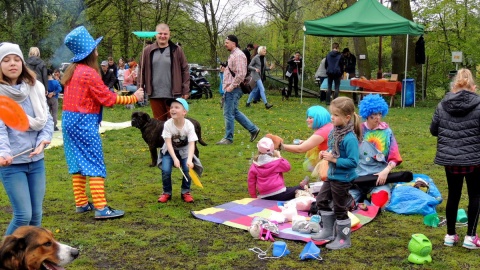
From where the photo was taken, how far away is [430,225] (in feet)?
17.5

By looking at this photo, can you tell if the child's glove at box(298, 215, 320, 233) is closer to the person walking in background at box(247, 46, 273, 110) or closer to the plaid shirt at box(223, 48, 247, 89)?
the plaid shirt at box(223, 48, 247, 89)

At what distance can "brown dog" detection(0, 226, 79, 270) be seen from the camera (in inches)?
115

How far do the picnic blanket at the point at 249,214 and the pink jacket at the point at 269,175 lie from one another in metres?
0.16

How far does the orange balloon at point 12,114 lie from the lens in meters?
3.76

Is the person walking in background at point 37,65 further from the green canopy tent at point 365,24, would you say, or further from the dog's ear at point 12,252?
the dog's ear at point 12,252

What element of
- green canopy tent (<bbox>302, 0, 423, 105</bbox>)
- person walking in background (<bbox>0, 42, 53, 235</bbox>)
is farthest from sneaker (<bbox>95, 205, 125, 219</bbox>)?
green canopy tent (<bbox>302, 0, 423, 105</bbox>)

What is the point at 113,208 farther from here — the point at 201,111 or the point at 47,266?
the point at 201,111

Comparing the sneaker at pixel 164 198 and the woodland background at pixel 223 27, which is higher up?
the woodland background at pixel 223 27

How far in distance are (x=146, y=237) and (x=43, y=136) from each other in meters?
1.45

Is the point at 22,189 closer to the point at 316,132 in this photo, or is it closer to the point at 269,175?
the point at 269,175

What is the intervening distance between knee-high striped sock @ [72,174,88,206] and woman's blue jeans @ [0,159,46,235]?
5.09 ft

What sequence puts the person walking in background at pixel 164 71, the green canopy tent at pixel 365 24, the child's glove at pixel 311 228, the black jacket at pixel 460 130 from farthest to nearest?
the green canopy tent at pixel 365 24
the person walking in background at pixel 164 71
the child's glove at pixel 311 228
the black jacket at pixel 460 130

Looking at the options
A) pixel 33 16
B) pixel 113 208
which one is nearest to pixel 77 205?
pixel 113 208

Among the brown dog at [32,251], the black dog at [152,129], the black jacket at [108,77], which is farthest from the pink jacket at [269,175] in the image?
the black jacket at [108,77]
